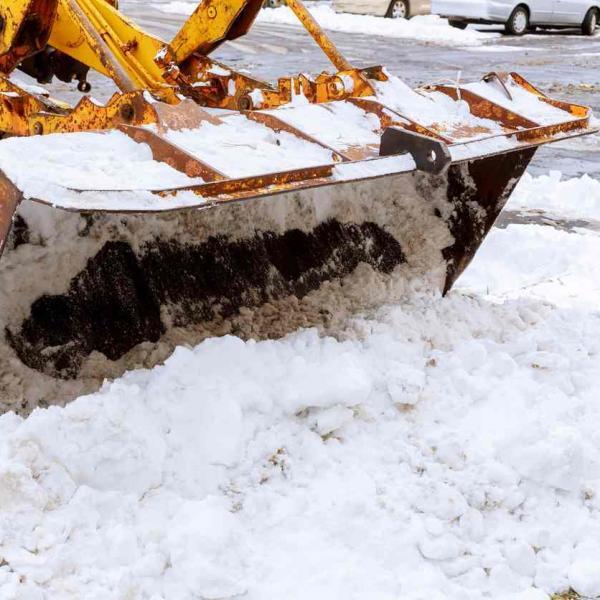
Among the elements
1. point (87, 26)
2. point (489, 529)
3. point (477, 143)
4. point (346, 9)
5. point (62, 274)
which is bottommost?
point (346, 9)

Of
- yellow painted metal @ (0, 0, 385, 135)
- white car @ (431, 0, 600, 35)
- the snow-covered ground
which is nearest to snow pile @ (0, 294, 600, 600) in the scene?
the snow-covered ground

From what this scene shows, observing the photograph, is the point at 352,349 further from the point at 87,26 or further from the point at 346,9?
the point at 346,9

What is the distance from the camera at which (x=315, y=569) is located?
244 centimetres

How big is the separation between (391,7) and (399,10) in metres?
0.20

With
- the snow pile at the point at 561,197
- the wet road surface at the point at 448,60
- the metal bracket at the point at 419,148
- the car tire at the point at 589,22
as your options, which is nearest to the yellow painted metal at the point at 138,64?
the metal bracket at the point at 419,148

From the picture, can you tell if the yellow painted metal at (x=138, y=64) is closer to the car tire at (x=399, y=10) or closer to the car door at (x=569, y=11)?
the car door at (x=569, y=11)

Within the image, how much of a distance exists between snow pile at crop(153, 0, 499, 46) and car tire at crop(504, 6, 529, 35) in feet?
1.04

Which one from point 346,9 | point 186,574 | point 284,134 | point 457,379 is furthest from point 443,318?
point 346,9

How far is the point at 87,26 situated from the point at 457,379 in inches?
73.0

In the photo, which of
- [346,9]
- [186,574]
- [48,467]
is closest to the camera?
[186,574]

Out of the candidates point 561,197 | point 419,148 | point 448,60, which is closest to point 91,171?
point 419,148

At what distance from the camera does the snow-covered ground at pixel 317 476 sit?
2387 mm

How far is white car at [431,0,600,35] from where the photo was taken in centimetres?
1833

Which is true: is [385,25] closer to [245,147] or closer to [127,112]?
[127,112]
